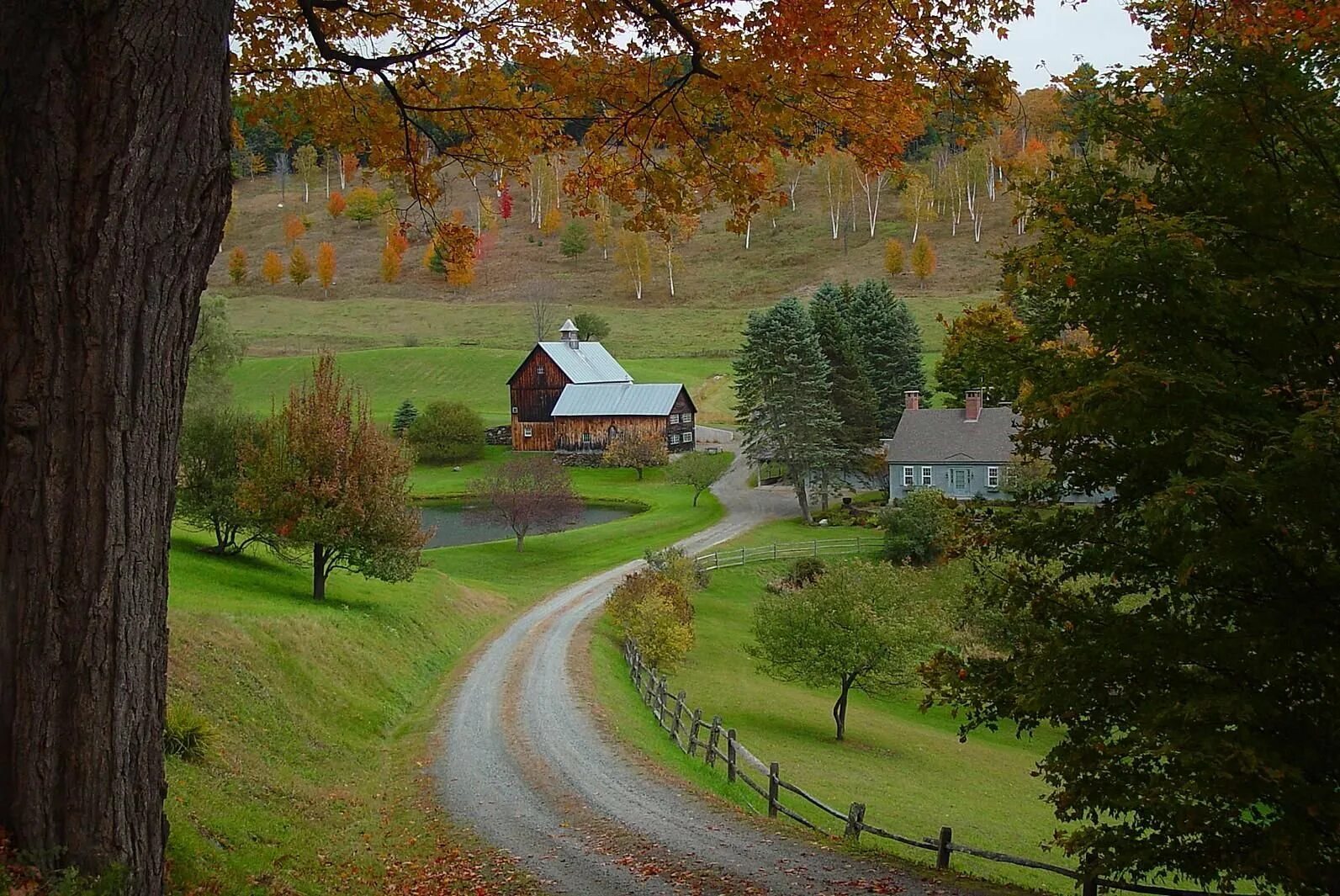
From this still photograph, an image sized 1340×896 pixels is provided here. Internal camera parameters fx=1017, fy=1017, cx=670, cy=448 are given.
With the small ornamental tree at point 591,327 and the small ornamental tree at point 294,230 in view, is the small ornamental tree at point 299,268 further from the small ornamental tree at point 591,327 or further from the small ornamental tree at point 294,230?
the small ornamental tree at point 591,327

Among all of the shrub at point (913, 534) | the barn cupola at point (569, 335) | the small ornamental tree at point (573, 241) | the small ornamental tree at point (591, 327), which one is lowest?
the shrub at point (913, 534)

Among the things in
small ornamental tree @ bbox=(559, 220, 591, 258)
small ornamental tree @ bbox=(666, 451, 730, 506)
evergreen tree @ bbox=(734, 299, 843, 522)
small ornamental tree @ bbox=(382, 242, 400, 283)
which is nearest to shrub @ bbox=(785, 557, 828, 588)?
evergreen tree @ bbox=(734, 299, 843, 522)

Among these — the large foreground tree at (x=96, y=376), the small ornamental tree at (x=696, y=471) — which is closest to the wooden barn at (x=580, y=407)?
the small ornamental tree at (x=696, y=471)

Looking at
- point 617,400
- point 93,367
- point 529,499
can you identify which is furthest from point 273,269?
point 93,367

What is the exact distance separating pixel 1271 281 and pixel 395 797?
11967 mm

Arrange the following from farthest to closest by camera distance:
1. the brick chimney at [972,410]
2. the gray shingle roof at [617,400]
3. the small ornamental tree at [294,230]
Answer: the small ornamental tree at [294,230] → the gray shingle roof at [617,400] → the brick chimney at [972,410]

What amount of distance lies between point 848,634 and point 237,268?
10191 cm

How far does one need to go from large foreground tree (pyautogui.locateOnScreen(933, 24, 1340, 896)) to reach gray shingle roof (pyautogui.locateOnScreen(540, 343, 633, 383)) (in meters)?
62.8

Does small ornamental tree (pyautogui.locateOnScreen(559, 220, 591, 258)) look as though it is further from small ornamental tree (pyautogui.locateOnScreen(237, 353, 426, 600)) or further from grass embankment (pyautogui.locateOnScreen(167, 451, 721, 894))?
small ornamental tree (pyautogui.locateOnScreen(237, 353, 426, 600))

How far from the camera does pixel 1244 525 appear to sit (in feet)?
21.6

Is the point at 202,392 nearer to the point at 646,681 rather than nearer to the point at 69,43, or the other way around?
the point at 646,681

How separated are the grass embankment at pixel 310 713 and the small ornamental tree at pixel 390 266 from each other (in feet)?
251

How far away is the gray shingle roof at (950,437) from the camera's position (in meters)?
51.0

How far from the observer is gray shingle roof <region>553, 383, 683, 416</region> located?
66375 millimetres
